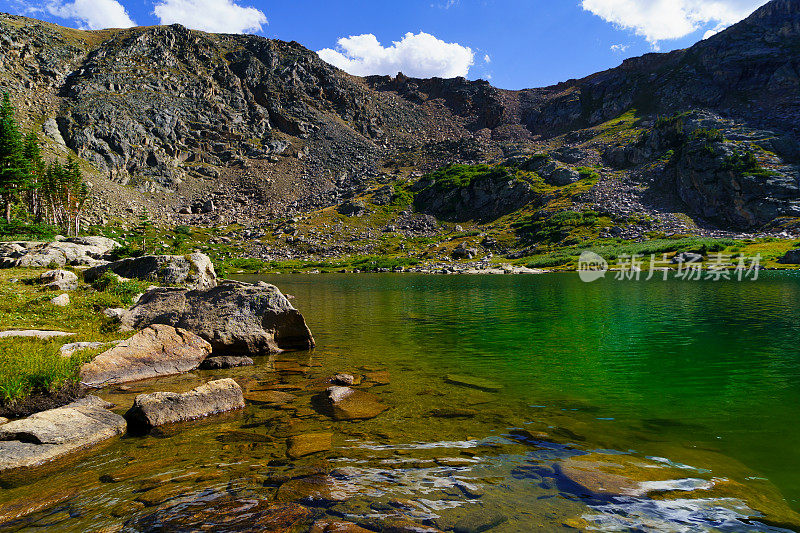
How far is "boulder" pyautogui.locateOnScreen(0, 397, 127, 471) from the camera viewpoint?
756 centimetres

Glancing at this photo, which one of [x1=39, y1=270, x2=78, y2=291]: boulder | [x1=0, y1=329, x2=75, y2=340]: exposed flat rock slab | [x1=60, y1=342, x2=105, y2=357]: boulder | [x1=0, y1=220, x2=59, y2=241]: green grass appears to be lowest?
[x1=60, y1=342, x2=105, y2=357]: boulder

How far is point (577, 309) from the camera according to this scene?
34750 mm

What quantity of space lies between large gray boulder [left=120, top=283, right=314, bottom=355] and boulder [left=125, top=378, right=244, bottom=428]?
7524 mm

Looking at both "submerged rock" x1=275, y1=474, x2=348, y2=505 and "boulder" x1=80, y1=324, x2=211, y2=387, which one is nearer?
"submerged rock" x1=275, y1=474, x2=348, y2=505

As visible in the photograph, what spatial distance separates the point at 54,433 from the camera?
27.1ft

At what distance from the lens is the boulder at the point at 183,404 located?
31.8 ft

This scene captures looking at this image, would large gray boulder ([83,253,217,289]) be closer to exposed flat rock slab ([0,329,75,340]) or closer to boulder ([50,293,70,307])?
boulder ([50,293,70,307])

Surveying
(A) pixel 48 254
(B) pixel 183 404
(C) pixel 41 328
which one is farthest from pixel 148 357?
(A) pixel 48 254

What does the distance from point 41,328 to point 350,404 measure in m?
14.2

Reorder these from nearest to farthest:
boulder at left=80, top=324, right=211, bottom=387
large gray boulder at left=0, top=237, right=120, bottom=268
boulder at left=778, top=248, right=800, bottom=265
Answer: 1. boulder at left=80, top=324, right=211, bottom=387
2. large gray boulder at left=0, top=237, right=120, bottom=268
3. boulder at left=778, top=248, right=800, bottom=265

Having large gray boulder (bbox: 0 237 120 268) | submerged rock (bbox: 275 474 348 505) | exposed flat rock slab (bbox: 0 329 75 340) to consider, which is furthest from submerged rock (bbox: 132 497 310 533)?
large gray boulder (bbox: 0 237 120 268)

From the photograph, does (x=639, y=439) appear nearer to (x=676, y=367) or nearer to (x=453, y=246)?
(x=676, y=367)

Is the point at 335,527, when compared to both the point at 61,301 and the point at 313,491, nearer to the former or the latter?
the point at 313,491

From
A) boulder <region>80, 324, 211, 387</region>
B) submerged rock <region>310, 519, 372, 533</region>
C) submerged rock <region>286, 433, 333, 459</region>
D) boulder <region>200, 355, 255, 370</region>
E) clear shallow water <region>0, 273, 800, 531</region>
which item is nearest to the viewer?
submerged rock <region>310, 519, 372, 533</region>
